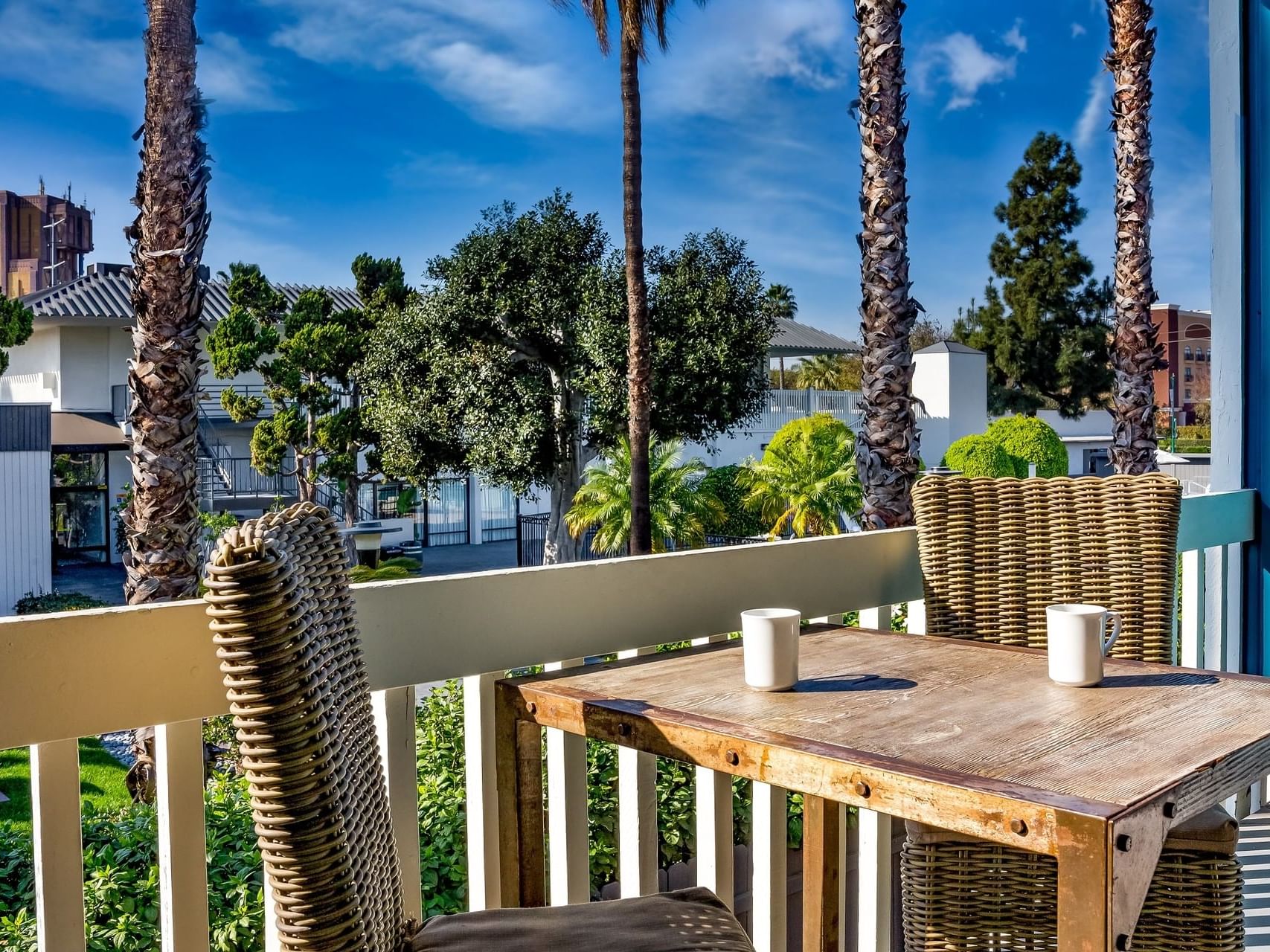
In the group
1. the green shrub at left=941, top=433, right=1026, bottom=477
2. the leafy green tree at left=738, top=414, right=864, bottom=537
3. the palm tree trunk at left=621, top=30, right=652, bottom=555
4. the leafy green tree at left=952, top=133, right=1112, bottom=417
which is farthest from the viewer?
the leafy green tree at left=952, top=133, right=1112, bottom=417

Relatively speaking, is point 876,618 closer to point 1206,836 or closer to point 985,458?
point 1206,836

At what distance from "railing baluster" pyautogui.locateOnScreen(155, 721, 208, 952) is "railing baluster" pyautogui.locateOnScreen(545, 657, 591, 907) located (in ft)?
1.46

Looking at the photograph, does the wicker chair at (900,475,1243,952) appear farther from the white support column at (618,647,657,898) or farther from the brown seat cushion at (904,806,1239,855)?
the white support column at (618,647,657,898)

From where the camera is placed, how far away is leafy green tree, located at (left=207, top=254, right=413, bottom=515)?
584 inches

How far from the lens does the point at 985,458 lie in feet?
48.1

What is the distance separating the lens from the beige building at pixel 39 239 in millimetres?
32844

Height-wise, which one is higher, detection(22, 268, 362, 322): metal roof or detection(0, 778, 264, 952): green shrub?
detection(22, 268, 362, 322): metal roof

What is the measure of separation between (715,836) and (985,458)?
45.8ft

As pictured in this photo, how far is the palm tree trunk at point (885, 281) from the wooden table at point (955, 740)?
5.50 meters

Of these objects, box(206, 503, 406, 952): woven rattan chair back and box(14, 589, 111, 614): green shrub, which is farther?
box(14, 589, 111, 614): green shrub

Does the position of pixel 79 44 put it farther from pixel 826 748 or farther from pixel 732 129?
pixel 826 748

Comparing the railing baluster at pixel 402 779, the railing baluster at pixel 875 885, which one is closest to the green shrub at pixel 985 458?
the railing baluster at pixel 875 885

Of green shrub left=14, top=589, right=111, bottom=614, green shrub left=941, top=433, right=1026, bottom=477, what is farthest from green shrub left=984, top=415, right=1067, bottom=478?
green shrub left=14, top=589, right=111, bottom=614

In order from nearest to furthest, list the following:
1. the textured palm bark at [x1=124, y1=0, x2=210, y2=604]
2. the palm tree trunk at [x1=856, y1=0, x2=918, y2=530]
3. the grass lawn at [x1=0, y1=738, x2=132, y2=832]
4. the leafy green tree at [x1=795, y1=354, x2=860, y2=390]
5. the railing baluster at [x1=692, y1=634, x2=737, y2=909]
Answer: the railing baluster at [x1=692, y1=634, x2=737, y2=909]
the textured palm bark at [x1=124, y1=0, x2=210, y2=604]
the palm tree trunk at [x1=856, y1=0, x2=918, y2=530]
the grass lawn at [x1=0, y1=738, x2=132, y2=832]
the leafy green tree at [x1=795, y1=354, x2=860, y2=390]
